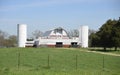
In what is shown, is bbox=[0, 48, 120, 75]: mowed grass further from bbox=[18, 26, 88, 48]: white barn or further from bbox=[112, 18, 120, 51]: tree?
bbox=[18, 26, 88, 48]: white barn

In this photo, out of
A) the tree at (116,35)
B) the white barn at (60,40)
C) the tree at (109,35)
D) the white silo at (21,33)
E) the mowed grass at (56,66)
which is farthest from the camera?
the white silo at (21,33)

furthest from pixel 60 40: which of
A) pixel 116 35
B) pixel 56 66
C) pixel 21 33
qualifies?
pixel 56 66

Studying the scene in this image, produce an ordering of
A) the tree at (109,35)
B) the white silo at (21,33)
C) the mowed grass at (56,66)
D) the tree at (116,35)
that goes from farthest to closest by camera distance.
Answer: the white silo at (21,33) → the tree at (109,35) → the tree at (116,35) → the mowed grass at (56,66)

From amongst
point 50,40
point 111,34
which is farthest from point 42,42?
point 111,34

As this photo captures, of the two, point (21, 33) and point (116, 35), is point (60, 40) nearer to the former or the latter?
point (21, 33)

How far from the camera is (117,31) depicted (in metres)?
77.1

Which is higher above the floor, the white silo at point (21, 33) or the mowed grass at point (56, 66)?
the white silo at point (21, 33)

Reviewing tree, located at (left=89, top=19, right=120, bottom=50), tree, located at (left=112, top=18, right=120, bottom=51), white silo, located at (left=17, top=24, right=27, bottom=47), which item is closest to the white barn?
white silo, located at (left=17, top=24, right=27, bottom=47)

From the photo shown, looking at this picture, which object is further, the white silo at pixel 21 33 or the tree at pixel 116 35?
the white silo at pixel 21 33

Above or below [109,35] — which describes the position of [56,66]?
below

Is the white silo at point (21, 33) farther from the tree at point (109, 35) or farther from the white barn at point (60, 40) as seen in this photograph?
the tree at point (109, 35)

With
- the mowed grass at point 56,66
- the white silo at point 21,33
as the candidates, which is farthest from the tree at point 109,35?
the white silo at point 21,33

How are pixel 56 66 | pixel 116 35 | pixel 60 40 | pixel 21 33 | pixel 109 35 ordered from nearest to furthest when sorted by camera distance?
pixel 56 66 < pixel 116 35 < pixel 109 35 < pixel 60 40 < pixel 21 33

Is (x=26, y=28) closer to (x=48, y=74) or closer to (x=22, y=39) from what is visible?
(x=22, y=39)
